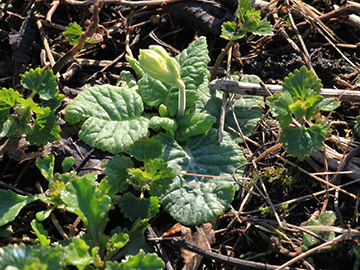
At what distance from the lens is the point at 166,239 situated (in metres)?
2.49

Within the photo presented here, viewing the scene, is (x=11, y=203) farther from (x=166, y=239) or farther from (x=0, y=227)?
(x=166, y=239)

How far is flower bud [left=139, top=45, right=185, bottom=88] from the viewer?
8.30 feet

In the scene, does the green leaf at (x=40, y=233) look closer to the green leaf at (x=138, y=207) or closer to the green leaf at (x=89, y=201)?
the green leaf at (x=89, y=201)

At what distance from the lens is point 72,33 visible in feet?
10.6

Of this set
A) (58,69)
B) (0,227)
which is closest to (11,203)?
(0,227)

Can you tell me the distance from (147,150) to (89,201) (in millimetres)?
487

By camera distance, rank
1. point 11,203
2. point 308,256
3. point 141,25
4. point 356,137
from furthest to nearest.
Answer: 1. point 141,25
2. point 356,137
3. point 11,203
4. point 308,256

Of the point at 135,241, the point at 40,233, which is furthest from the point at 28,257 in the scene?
the point at 135,241

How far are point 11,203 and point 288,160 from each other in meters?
1.92

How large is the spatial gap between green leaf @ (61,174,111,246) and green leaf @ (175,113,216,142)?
783 millimetres

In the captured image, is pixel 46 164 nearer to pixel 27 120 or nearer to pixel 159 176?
pixel 27 120

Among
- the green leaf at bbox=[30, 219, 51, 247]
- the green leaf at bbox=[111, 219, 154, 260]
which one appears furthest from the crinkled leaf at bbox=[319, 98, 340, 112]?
the green leaf at bbox=[30, 219, 51, 247]

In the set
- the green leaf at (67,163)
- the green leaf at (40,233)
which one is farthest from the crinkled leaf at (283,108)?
the green leaf at (40,233)

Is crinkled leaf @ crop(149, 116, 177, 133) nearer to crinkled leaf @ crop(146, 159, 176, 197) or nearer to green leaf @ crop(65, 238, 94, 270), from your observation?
crinkled leaf @ crop(146, 159, 176, 197)
